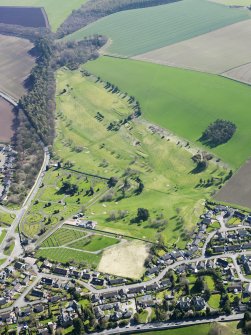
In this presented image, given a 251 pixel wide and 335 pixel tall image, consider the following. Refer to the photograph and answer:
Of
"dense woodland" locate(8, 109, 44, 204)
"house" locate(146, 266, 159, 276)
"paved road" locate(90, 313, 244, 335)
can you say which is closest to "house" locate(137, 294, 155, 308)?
"paved road" locate(90, 313, 244, 335)

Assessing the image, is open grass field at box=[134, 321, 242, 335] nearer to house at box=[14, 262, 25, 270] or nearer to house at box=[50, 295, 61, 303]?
house at box=[50, 295, 61, 303]

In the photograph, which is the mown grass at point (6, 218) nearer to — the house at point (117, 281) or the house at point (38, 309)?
the house at point (38, 309)

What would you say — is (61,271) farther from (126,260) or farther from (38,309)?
(126,260)

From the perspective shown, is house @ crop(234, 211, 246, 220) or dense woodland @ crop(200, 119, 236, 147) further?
dense woodland @ crop(200, 119, 236, 147)

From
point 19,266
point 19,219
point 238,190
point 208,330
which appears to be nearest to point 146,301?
point 208,330

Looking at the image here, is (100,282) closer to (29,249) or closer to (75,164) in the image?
(29,249)

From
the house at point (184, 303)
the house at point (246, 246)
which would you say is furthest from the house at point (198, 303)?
the house at point (246, 246)
